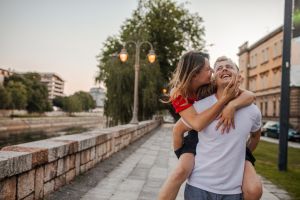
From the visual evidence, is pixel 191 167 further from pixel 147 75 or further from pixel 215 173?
pixel 147 75

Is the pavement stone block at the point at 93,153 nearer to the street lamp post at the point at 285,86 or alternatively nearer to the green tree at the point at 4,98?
the street lamp post at the point at 285,86

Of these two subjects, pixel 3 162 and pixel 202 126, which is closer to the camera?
pixel 202 126

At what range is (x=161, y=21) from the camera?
40562 millimetres

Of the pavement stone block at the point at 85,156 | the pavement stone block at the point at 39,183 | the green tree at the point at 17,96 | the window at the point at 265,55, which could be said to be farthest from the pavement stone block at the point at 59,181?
the green tree at the point at 17,96

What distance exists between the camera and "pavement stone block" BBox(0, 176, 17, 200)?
139 inches

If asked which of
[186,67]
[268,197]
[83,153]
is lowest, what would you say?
[268,197]

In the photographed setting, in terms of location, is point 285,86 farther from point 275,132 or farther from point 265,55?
point 265,55

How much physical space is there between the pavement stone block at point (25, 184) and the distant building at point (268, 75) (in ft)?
122

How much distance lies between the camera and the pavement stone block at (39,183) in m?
4.52

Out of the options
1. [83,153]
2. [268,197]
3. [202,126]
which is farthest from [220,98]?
[83,153]

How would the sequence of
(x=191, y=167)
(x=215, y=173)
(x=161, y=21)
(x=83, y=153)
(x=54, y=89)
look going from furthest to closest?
(x=54, y=89) < (x=161, y=21) < (x=83, y=153) < (x=191, y=167) < (x=215, y=173)

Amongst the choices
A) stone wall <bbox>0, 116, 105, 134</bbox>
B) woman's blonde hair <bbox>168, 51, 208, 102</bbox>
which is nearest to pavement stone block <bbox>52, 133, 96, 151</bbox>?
woman's blonde hair <bbox>168, 51, 208, 102</bbox>

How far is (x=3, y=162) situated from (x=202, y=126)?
1995 mm

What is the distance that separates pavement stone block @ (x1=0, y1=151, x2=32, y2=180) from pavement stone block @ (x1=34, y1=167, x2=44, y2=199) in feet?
1.18
